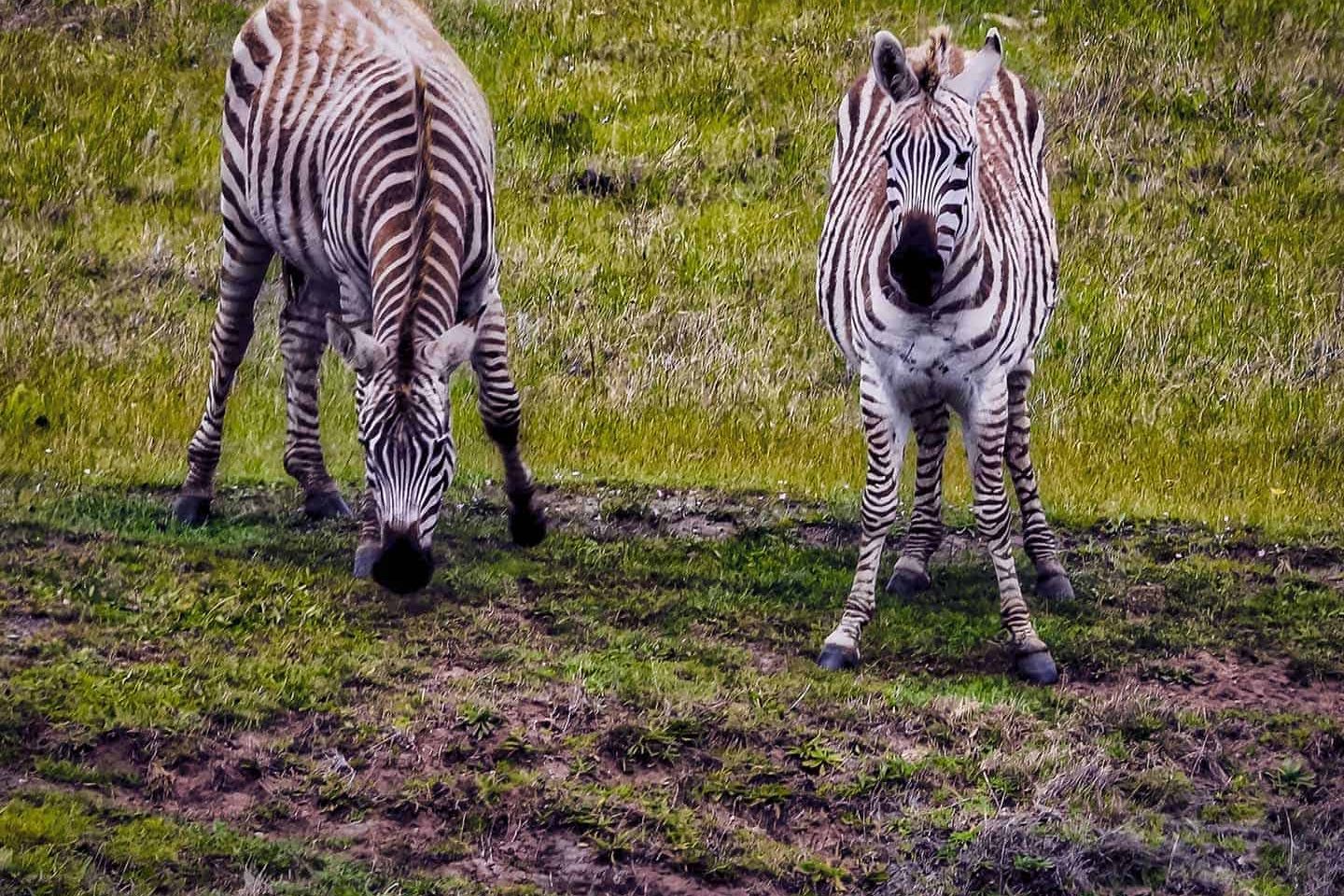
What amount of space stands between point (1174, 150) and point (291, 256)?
8626mm

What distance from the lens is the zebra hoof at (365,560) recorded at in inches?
298

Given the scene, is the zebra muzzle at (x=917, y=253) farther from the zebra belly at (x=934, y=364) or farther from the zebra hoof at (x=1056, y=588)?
the zebra hoof at (x=1056, y=588)

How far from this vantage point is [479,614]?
286 inches

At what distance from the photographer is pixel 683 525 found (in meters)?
8.56

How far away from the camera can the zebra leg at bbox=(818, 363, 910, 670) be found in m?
6.71

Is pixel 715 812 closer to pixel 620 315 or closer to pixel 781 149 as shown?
pixel 620 315

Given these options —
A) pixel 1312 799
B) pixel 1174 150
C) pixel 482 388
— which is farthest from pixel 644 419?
pixel 1174 150

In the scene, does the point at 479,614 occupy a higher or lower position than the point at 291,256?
lower

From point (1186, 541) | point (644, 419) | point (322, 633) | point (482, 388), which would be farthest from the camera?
point (644, 419)

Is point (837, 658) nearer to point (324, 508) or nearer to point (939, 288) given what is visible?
point (939, 288)

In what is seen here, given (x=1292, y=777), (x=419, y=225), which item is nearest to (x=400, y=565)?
(x=419, y=225)

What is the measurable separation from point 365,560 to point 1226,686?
390 centimetres

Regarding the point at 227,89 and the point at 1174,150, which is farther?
the point at 1174,150

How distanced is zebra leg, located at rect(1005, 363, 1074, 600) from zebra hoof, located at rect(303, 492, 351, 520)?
3.45 metres
